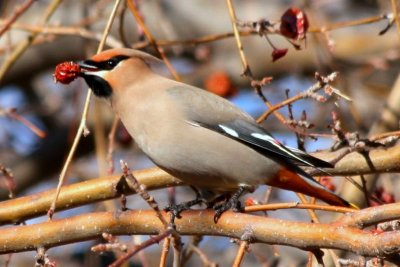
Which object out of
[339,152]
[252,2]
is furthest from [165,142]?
[252,2]

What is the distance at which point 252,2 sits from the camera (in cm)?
677

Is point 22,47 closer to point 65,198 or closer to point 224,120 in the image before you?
point 65,198

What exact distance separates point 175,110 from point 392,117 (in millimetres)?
922

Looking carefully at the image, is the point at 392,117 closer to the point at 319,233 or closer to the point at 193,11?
the point at 319,233

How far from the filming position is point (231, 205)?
9.33ft

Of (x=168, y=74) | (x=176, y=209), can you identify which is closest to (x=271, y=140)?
(x=176, y=209)

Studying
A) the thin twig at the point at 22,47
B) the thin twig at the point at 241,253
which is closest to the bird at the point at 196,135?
the thin twig at the point at 22,47

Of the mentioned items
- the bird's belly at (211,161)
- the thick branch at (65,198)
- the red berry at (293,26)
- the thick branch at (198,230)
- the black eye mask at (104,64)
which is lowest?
the thick branch at (198,230)

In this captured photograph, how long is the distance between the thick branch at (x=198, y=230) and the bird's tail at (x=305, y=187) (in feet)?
1.28

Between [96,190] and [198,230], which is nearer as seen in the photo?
[198,230]

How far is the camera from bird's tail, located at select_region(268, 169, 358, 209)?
112 inches

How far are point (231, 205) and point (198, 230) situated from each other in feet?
0.69

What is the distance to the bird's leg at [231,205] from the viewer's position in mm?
2609

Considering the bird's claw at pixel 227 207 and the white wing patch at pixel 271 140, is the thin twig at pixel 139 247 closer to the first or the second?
the bird's claw at pixel 227 207
